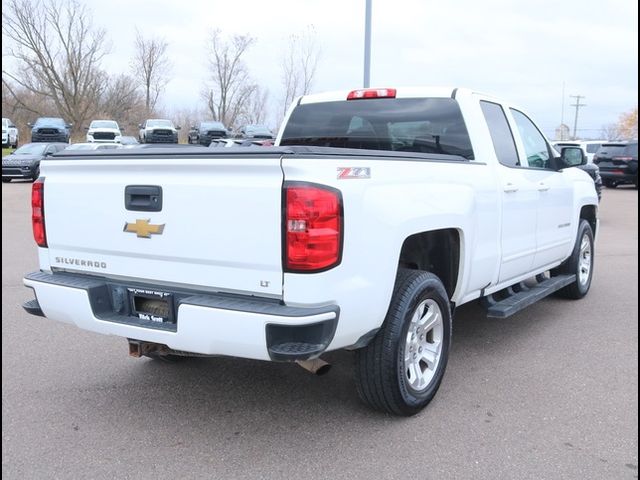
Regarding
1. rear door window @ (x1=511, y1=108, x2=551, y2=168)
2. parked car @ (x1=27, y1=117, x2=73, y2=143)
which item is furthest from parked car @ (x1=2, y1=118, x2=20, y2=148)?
rear door window @ (x1=511, y1=108, x2=551, y2=168)

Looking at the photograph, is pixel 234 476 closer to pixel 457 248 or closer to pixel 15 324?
pixel 457 248

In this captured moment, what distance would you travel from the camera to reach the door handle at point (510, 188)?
474 cm

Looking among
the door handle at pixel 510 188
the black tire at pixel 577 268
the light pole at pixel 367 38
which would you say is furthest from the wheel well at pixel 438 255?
the light pole at pixel 367 38

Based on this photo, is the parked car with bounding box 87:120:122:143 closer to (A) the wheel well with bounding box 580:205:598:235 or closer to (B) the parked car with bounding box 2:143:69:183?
(B) the parked car with bounding box 2:143:69:183

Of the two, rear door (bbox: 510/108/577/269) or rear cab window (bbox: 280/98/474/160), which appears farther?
rear door (bbox: 510/108/577/269)

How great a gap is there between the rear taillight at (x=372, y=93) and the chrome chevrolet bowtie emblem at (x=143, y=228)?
2.41m

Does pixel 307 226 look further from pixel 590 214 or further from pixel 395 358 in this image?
pixel 590 214

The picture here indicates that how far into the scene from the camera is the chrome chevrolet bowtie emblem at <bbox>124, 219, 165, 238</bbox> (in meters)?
3.30

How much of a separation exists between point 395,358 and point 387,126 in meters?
2.19

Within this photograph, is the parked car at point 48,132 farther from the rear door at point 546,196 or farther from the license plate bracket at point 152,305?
the license plate bracket at point 152,305

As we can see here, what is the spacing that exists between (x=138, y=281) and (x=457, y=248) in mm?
2083

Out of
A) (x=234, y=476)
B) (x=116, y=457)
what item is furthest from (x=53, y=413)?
(x=234, y=476)

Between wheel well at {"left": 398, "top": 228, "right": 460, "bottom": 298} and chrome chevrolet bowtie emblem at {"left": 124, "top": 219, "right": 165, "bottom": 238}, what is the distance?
155 cm

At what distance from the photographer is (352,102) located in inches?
203
